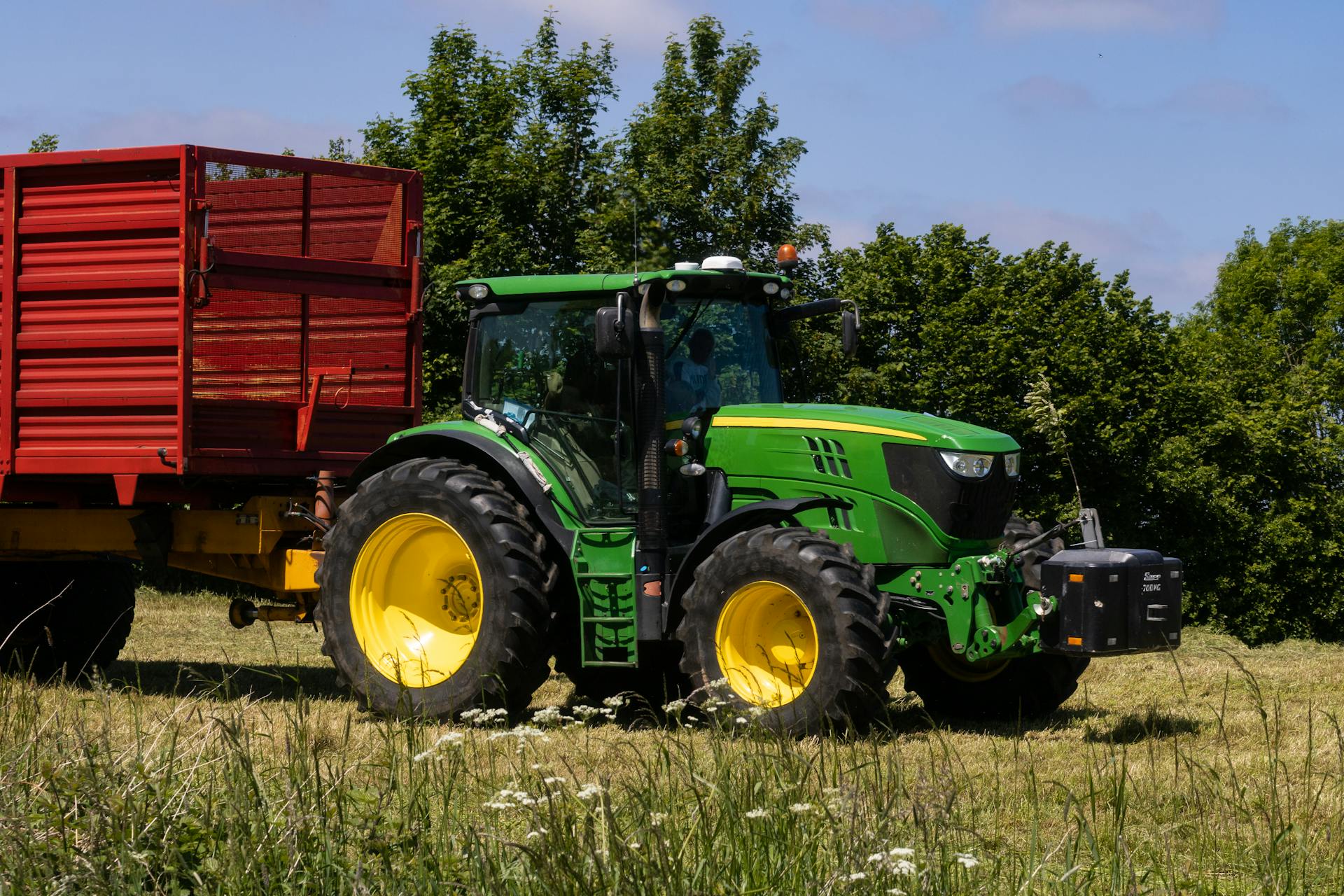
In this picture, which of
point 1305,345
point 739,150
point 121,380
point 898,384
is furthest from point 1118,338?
point 121,380

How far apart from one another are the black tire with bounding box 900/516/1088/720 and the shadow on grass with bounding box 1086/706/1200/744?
1.19 feet

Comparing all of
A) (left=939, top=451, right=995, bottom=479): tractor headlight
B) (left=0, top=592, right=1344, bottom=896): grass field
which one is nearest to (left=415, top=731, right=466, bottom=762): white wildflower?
(left=0, top=592, right=1344, bottom=896): grass field

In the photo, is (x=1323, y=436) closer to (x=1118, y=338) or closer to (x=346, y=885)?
(x=1118, y=338)

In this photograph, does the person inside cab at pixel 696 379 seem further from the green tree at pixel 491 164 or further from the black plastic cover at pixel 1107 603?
the green tree at pixel 491 164

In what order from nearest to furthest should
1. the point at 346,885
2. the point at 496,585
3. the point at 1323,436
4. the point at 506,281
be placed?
the point at 346,885, the point at 496,585, the point at 506,281, the point at 1323,436

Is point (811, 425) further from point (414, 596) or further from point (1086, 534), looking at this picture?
point (414, 596)

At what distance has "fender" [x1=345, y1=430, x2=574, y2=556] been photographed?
788 centimetres

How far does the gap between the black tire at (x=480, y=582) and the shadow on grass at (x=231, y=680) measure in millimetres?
768

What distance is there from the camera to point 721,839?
12.7 feet

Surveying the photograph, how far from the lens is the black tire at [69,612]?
34.0 ft

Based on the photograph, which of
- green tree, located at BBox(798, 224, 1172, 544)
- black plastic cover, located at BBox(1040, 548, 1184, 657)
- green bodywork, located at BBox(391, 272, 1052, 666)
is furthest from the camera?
green tree, located at BBox(798, 224, 1172, 544)

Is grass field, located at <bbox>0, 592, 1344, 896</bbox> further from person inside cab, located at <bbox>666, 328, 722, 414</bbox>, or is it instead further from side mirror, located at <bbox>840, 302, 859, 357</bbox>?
side mirror, located at <bbox>840, 302, 859, 357</bbox>

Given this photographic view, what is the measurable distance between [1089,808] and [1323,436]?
4005cm

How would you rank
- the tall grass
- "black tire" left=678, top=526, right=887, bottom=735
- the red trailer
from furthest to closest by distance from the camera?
the red trailer
"black tire" left=678, top=526, right=887, bottom=735
the tall grass
